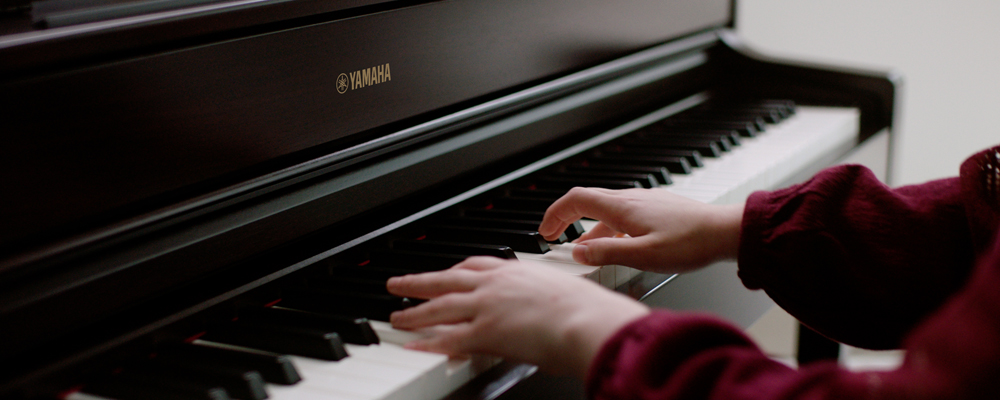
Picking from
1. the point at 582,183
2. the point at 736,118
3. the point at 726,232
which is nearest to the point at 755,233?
the point at 726,232

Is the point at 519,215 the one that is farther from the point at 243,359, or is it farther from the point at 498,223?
the point at 243,359

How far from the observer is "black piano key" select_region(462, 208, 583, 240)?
112 cm

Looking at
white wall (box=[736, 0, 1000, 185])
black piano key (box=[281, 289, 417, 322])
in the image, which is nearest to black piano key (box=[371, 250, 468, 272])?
black piano key (box=[281, 289, 417, 322])

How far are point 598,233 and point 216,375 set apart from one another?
23.3 inches

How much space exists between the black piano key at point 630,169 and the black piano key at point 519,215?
24cm

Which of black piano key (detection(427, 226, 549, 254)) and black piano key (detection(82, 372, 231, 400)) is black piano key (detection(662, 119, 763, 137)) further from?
black piano key (detection(82, 372, 231, 400))

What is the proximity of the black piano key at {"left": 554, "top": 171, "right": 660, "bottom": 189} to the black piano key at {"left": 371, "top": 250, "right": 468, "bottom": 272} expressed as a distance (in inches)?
17.0

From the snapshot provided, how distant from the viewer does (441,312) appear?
2.52 feet

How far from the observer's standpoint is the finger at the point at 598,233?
110 cm

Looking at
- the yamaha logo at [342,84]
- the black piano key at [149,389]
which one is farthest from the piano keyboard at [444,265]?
the yamaha logo at [342,84]

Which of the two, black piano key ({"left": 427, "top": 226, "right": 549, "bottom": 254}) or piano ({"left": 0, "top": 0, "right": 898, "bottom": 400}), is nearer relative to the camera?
piano ({"left": 0, "top": 0, "right": 898, "bottom": 400})

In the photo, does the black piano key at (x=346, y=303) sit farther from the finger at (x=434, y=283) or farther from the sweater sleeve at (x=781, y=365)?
the sweater sleeve at (x=781, y=365)

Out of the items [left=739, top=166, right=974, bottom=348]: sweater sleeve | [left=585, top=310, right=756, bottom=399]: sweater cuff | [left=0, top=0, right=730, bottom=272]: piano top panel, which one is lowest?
[left=739, top=166, right=974, bottom=348]: sweater sleeve

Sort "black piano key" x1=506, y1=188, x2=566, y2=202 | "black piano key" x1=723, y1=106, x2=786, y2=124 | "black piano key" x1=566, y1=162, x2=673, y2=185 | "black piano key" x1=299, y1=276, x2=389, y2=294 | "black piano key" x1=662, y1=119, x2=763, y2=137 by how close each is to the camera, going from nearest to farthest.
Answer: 1. "black piano key" x1=299, y1=276, x2=389, y2=294
2. "black piano key" x1=506, y1=188, x2=566, y2=202
3. "black piano key" x1=566, y1=162, x2=673, y2=185
4. "black piano key" x1=662, y1=119, x2=763, y2=137
5. "black piano key" x1=723, y1=106, x2=786, y2=124
